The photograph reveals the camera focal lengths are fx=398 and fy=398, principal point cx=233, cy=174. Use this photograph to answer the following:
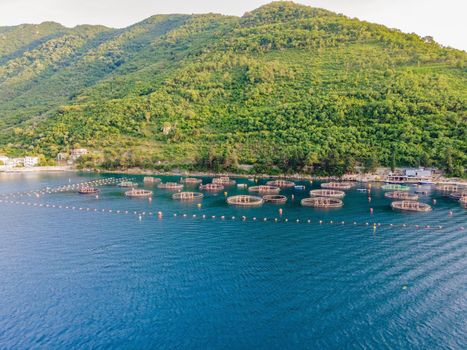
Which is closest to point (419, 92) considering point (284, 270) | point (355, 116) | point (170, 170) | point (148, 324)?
point (355, 116)

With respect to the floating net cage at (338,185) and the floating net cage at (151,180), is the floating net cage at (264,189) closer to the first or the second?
the floating net cage at (338,185)

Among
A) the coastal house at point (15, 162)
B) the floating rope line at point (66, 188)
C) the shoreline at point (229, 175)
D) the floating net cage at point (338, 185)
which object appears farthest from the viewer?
the coastal house at point (15, 162)

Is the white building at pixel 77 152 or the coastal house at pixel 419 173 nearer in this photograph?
the coastal house at pixel 419 173

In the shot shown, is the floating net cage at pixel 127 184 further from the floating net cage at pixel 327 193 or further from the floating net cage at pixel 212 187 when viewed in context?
the floating net cage at pixel 327 193

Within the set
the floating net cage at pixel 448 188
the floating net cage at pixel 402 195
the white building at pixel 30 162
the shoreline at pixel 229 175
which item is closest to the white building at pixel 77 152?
the shoreline at pixel 229 175

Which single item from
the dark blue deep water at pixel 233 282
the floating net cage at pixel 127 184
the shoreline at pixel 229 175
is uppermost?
the shoreline at pixel 229 175

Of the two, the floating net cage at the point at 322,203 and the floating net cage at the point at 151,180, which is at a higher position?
the floating net cage at the point at 151,180

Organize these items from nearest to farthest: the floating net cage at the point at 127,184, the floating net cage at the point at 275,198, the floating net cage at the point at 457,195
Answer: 1. the floating net cage at the point at 275,198
2. the floating net cage at the point at 457,195
3. the floating net cage at the point at 127,184
